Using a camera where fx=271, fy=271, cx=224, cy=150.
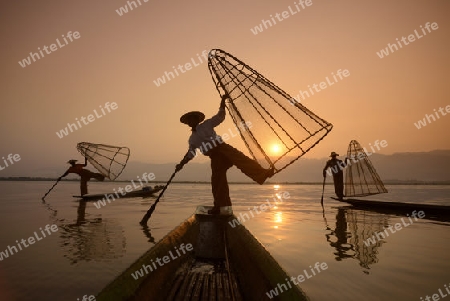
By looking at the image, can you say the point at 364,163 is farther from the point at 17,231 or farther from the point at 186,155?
the point at 17,231

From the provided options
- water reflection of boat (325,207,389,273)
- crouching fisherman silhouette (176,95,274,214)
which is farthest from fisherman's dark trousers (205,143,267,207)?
water reflection of boat (325,207,389,273)

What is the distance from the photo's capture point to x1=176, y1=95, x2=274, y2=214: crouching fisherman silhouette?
484 centimetres

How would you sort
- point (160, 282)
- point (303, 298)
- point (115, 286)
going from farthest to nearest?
1. point (160, 282)
2. point (115, 286)
3. point (303, 298)

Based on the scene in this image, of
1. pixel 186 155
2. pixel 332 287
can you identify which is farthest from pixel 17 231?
pixel 332 287

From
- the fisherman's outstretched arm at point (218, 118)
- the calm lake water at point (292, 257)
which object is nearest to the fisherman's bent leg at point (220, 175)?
the fisherman's outstretched arm at point (218, 118)

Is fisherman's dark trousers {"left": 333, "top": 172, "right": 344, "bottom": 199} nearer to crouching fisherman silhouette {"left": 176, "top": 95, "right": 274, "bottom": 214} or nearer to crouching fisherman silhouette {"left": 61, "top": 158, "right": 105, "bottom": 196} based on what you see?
crouching fisherman silhouette {"left": 176, "top": 95, "right": 274, "bottom": 214}

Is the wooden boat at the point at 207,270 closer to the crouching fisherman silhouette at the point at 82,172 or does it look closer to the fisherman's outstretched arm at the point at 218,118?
the fisherman's outstretched arm at the point at 218,118

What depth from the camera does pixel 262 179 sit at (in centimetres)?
474

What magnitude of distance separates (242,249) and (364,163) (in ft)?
61.6

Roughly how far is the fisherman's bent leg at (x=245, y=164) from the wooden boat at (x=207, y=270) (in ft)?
2.63

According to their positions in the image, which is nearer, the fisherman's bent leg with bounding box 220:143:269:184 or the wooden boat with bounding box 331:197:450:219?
the fisherman's bent leg with bounding box 220:143:269:184

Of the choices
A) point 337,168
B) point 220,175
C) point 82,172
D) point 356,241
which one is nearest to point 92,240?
point 220,175

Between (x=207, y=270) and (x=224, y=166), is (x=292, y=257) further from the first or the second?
(x=207, y=270)

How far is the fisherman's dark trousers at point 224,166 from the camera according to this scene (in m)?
4.84
